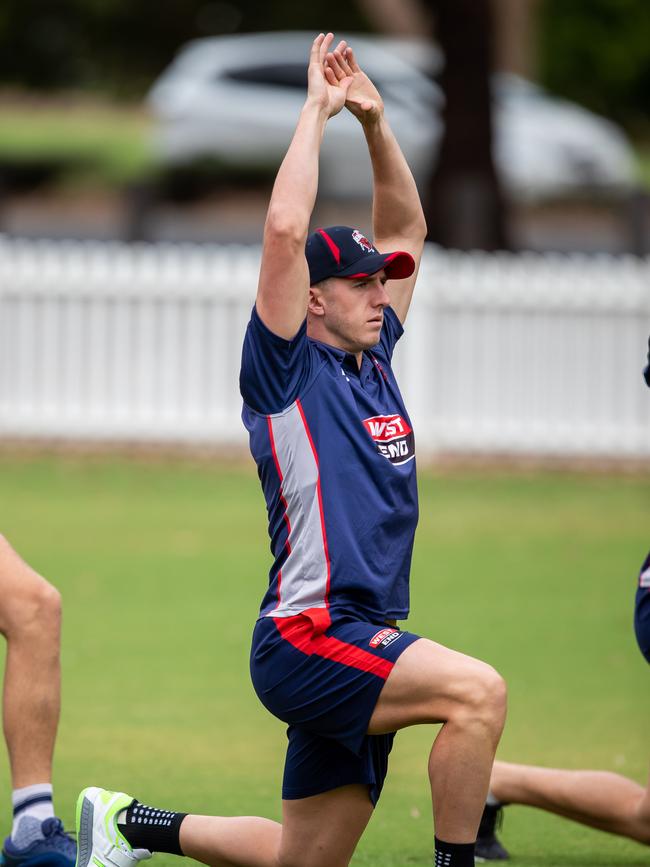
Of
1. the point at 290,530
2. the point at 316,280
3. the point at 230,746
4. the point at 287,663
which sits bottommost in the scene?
the point at 230,746

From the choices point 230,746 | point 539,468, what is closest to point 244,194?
point 539,468

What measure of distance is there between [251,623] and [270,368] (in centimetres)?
452

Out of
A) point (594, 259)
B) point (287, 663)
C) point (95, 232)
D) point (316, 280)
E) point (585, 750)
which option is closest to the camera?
point (287, 663)

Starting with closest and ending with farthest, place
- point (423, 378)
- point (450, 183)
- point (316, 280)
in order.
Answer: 1. point (316, 280)
2. point (423, 378)
3. point (450, 183)

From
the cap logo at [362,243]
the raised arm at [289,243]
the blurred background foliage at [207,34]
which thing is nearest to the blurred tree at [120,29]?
the blurred background foliage at [207,34]

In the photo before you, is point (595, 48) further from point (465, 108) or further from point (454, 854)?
point (454, 854)

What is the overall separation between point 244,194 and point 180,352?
11.7 metres

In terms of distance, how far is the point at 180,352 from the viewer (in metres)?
13.6

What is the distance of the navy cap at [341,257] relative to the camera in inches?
181

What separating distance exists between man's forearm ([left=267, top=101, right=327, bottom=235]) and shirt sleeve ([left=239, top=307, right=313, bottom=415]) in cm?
27

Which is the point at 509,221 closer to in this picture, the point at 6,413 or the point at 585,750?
the point at 6,413

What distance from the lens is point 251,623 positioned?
8.67 meters

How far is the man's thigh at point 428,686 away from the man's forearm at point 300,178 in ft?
3.91

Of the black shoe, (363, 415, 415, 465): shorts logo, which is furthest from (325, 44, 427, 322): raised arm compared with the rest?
the black shoe
